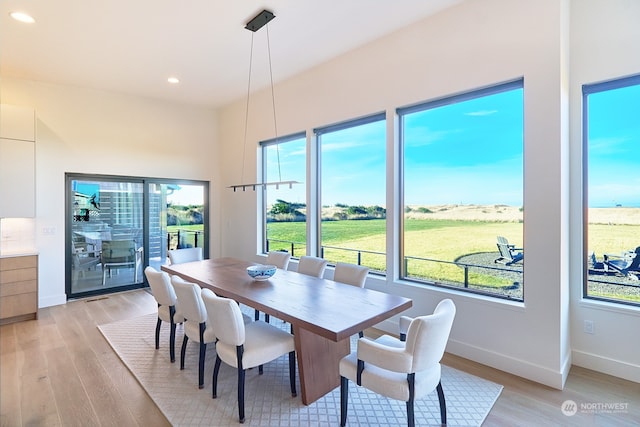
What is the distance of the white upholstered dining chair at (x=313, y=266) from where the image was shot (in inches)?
138

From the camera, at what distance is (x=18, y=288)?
158 inches

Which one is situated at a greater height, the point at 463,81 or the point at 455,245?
the point at 463,81

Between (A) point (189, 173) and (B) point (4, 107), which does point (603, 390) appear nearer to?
(A) point (189, 173)

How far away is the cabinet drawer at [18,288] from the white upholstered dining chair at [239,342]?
138 inches

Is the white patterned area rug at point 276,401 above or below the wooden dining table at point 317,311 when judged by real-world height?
below

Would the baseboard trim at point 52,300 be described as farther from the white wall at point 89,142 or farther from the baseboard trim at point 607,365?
the baseboard trim at point 607,365

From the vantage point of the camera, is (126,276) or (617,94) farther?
(126,276)

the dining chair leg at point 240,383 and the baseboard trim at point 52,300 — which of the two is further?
the baseboard trim at point 52,300

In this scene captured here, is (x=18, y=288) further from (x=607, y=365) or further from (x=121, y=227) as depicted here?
(x=607, y=365)

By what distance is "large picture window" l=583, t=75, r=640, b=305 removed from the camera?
8.75 feet

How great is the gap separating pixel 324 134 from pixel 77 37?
3170 mm

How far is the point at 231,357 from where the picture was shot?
221cm

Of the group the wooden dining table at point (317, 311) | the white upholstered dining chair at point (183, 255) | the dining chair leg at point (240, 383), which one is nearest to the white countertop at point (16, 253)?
the white upholstered dining chair at point (183, 255)

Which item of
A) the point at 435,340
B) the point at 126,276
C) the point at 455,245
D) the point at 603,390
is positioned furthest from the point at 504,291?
the point at 126,276
